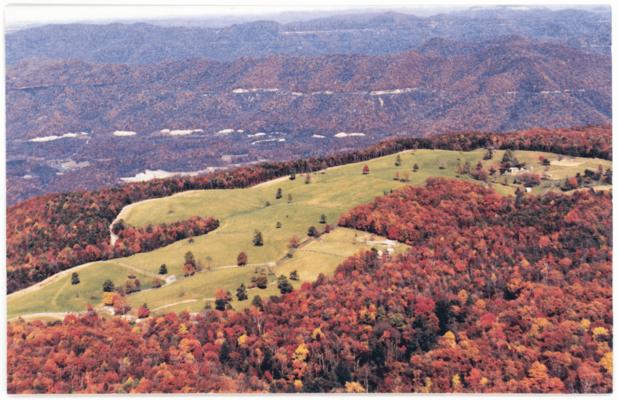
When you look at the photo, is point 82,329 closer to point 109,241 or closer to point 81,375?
point 81,375

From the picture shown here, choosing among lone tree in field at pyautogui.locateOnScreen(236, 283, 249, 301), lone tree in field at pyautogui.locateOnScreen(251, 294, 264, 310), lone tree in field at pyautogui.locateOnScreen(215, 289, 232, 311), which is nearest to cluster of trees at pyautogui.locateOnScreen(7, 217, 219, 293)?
lone tree in field at pyautogui.locateOnScreen(215, 289, 232, 311)

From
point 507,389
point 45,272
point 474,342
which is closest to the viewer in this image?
point 507,389

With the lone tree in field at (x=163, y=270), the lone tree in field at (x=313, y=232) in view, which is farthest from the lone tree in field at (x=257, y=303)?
the lone tree in field at (x=313, y=232)

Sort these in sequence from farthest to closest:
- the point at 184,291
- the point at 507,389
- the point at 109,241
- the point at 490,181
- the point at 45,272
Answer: the point at 490,181, the point at 109,241, the point at 45,272, the point at 184,291, the point at 507,389

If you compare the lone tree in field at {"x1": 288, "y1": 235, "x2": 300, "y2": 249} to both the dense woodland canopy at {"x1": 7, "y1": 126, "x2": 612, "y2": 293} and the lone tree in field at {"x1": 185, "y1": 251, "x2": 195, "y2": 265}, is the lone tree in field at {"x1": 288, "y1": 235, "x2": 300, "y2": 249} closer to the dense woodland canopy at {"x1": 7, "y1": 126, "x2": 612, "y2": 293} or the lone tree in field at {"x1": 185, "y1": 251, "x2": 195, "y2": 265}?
the lone tree in field at {"x1": 185, "y1": 251, "x2": 195, "y2": 265}

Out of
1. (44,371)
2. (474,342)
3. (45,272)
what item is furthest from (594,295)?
(45,272)

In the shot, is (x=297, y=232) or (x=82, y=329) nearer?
(x=82, y=329)
